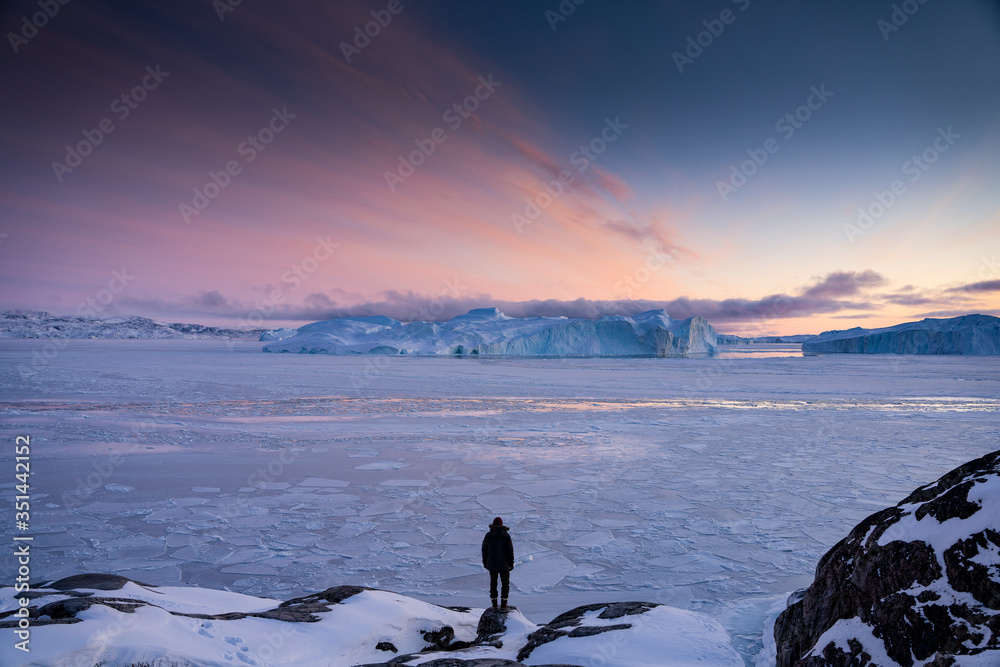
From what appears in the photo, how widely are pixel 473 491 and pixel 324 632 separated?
14.5ft

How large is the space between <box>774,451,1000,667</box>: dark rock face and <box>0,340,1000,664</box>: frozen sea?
1088 mm

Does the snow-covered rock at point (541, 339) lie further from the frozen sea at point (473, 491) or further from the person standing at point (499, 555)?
the person standing at point (499, 555)

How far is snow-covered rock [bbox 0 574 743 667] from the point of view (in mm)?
2703

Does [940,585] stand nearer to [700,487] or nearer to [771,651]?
[771,651]

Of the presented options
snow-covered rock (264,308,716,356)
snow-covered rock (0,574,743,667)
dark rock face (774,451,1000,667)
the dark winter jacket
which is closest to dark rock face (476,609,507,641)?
snow-covered rock (0,574,743,667)

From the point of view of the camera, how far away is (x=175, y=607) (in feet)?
12.1

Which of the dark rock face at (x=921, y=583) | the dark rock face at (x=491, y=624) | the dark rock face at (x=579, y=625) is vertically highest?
the dark rock face at (x=921, y=583)

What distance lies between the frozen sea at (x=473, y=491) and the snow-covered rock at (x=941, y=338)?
69079 millimetres

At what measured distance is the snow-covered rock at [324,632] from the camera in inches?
106

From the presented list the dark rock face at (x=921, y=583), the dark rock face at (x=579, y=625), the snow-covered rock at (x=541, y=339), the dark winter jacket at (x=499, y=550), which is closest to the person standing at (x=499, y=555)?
the dark winter jacket at (x=499, y=550)

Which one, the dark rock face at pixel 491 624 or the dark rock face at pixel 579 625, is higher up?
the dark rock face at pixel 579 625

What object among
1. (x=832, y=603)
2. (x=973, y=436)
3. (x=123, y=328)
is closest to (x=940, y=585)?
(x=832, y=603)

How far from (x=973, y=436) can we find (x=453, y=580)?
13412 millimetres

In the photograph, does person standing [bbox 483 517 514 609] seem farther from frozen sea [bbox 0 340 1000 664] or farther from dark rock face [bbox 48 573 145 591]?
dark rock face [bbox 48 573 145 591]
